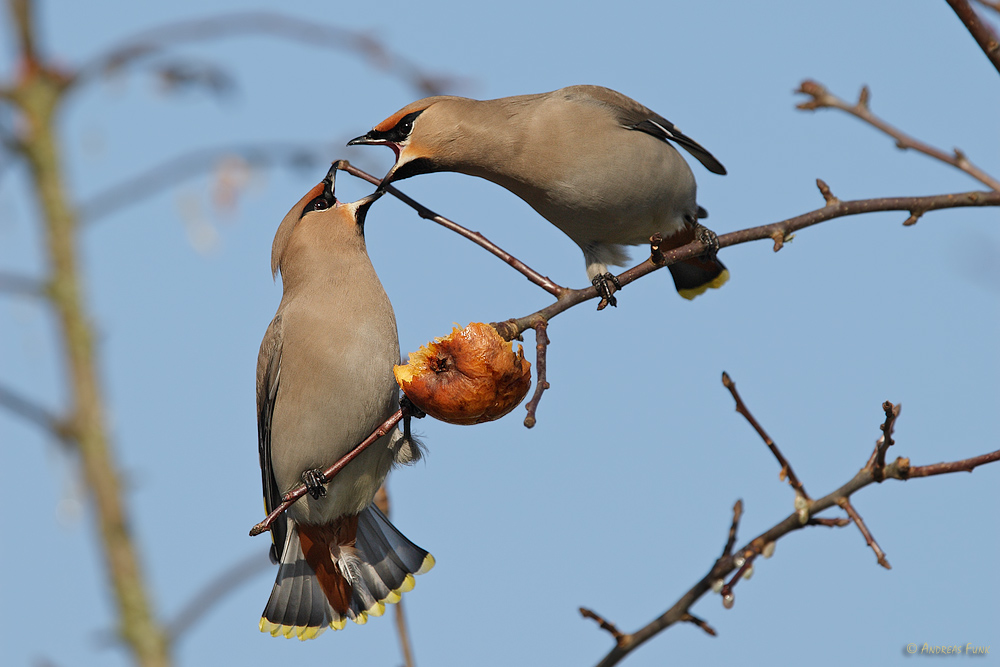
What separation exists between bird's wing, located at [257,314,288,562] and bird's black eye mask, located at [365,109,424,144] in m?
0.84

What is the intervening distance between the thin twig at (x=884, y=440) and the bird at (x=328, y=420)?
80.1 inches

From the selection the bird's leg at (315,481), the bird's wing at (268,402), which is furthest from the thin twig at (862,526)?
the bird's wing at (268,402)

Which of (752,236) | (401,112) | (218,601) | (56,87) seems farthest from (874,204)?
(56,87)

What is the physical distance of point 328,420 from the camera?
4.09m

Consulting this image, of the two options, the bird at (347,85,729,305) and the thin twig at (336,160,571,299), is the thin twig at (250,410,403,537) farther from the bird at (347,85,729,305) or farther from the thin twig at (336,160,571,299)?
the bird at (347,85,729,305)

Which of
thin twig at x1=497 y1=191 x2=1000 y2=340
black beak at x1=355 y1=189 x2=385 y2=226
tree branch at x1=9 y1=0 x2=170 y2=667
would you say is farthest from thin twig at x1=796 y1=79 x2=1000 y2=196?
tree branch at x1=9 y1=0 x2=170 y2=667

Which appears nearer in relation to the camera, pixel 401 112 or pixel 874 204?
pixel 874 204

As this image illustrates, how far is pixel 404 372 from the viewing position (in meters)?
3.29

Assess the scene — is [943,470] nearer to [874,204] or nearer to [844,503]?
[844,503]

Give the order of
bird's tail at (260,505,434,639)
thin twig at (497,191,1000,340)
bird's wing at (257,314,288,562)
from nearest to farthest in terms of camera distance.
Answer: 1. thin twig at (497,191,1000,340)
2. bird's wing at (257,314,288,562)
3. bird's tail at (260,505,434,639)

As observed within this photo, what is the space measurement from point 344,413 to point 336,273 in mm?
601

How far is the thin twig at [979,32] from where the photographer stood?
2.52 m

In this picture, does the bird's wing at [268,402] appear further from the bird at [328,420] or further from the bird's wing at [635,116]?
the bird's wing at [635,116]

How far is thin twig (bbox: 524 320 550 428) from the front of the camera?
7.77 feet
